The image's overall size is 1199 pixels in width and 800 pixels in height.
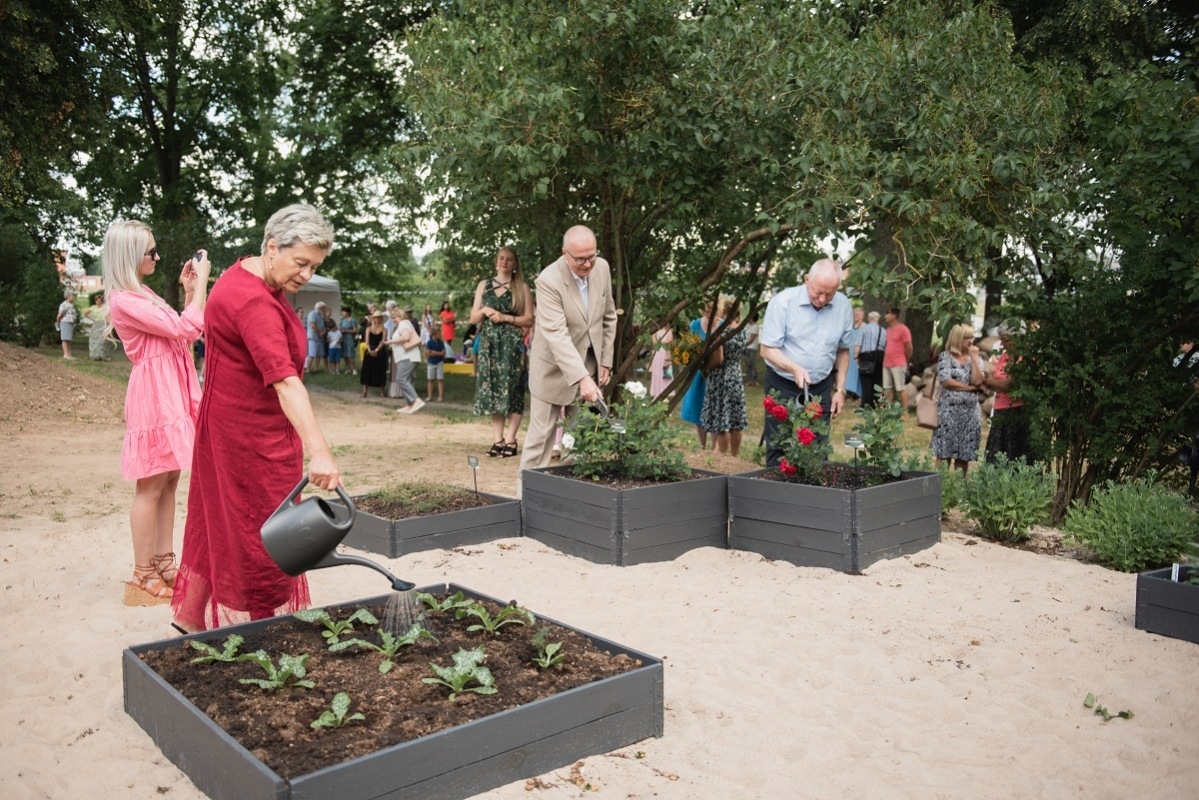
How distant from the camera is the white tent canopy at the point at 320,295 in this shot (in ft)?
88.2

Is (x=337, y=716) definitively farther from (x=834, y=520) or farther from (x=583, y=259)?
(x=583, y=259)

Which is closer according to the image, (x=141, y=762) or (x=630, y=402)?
(x=141, y=762)

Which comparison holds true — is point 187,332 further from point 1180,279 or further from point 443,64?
point 1180,279

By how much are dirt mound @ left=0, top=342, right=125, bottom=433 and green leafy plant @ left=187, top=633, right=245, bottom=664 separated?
9.18 meters

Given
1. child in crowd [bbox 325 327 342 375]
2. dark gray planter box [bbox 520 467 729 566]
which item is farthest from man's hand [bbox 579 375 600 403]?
child in crowd [bbox 325 327 342 375]

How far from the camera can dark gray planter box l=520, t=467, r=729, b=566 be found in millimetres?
5770

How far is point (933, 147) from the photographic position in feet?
21.8

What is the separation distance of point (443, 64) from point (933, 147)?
384 cm

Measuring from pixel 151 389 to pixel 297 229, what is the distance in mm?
1913

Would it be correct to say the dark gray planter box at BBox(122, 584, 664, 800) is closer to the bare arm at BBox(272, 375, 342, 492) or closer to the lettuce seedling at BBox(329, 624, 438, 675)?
the lettuce seedling at BBox(329, 624, 438, 675)

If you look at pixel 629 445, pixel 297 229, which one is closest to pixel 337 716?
pixel 297 229

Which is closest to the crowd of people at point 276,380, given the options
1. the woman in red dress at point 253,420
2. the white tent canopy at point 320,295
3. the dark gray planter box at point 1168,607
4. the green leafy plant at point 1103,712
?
the woman in red dress at point 253,420

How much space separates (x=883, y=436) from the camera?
6.11m

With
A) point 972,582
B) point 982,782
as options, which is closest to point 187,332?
point 982,782
